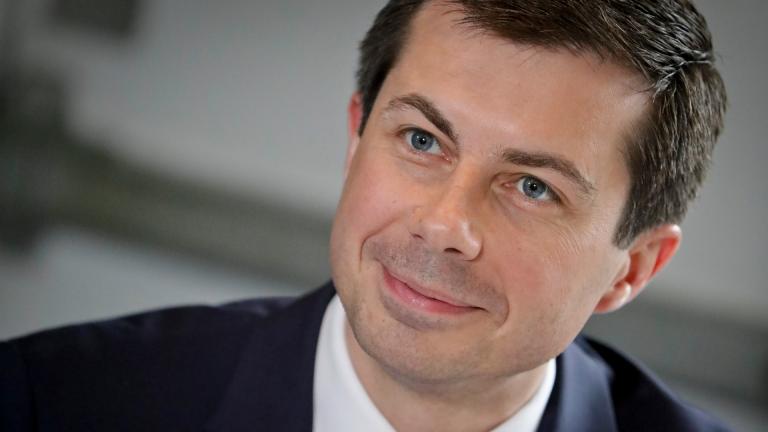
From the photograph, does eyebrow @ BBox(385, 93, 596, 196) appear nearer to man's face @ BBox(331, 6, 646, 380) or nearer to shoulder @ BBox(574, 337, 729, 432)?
man's face @ BBox(331, 6, 646, 380)

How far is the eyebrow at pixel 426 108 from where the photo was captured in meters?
1.68

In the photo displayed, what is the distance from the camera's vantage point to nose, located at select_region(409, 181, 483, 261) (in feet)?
5.35

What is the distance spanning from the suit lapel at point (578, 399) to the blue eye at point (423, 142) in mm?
507

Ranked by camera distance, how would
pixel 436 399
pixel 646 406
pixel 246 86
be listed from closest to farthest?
pixel 436 399, pixel 646 406, pixel 246 86

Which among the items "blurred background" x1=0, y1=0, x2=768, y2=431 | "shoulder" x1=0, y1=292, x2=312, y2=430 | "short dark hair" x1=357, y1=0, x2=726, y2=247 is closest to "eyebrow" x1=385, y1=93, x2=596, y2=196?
"short dark hair" x1=357, y1=0, x2=726, y2=247

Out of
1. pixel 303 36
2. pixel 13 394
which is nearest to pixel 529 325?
pixel 13 394

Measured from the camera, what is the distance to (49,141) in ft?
10.7

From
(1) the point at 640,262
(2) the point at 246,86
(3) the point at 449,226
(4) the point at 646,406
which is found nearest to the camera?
(3) the point at 449,226

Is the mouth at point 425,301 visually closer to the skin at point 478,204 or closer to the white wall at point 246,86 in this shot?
the skin at point 478,204

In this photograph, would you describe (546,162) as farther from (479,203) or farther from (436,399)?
(436,399)

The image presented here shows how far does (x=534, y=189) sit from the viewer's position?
1723 millimetres

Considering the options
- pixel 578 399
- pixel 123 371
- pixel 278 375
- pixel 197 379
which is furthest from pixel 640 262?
pixel 123 371

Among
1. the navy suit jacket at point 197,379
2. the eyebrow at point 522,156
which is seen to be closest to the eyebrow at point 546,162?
Result: the eyebrow at point 522,156

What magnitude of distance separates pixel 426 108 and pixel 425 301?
0.91 ft
